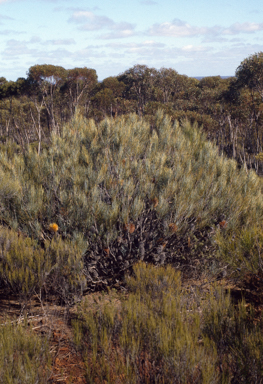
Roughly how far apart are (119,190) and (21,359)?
3.11 metres

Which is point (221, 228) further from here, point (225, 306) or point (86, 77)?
point (86, 77)

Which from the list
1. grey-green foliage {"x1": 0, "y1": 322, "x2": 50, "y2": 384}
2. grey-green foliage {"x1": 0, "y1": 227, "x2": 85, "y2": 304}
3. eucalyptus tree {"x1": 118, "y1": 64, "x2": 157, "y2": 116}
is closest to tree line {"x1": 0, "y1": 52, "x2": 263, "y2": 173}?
eucalyptus tree {"x1": 118, "y1": 64, "x2": 157, "y2": 116}

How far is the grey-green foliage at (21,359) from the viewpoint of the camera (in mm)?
2096

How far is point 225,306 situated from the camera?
112 inches

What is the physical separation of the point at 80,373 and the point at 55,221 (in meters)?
2.35

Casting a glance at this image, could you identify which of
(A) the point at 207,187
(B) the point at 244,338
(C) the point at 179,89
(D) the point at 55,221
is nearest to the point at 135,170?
(A) the point at 207,187

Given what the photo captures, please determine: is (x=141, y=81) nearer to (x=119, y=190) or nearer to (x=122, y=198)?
(x=119, y=190)

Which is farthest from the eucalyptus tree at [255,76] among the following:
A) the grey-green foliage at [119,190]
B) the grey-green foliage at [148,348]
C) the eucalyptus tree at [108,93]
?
the grey-green foliage at [148,348]

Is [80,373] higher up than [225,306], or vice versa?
[225,306]

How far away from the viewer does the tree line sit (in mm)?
18422

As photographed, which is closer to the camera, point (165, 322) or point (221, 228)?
point (165, 322)

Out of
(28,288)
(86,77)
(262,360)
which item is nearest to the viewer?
(262,360)

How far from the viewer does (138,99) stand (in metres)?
29.7

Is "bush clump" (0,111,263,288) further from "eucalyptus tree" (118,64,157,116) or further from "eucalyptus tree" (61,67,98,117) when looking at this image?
"eucalyptus tree" (118,64,157,116)
